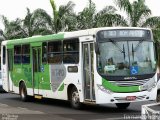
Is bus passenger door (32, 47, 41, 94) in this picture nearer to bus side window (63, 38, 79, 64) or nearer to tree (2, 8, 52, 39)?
bus side window (63, 38, 79, 64)

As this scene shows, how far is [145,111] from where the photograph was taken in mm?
9500

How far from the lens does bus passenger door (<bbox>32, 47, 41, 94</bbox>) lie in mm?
20875

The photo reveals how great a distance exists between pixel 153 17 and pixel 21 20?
15.8 metres

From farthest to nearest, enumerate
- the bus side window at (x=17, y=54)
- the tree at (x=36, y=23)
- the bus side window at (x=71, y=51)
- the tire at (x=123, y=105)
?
the tree at (x=36, y=23) < the bus side window at (x=17, y=54) < the tire at (x=123, y=105) < the bus side window at (x=71, y=51)

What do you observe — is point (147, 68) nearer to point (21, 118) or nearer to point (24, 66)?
point (21, 118)

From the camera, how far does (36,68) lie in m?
21.1

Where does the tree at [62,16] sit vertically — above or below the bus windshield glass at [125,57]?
above

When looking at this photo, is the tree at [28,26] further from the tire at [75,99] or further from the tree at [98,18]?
the tire at [75,99]

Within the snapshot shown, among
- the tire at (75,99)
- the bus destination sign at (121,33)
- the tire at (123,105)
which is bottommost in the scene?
the tire at (123,105)

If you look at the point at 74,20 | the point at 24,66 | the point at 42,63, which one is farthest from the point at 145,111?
the point at 74,20

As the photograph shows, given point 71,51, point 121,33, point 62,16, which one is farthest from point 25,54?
point 62,16

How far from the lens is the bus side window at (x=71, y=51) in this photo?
1759cm

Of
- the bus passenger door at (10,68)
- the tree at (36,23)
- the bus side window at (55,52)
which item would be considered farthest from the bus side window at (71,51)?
the tree at (36,23)

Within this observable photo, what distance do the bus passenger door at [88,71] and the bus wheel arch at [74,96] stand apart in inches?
32.8
